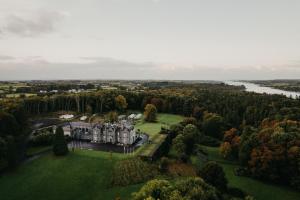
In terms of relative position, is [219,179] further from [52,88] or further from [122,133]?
[52,88]

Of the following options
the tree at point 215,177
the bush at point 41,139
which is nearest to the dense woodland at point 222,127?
the bush at point 41,139

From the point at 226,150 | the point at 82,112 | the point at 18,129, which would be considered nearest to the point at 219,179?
the point at 226,150

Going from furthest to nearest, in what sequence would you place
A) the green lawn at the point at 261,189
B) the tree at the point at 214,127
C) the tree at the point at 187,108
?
the tree at the point at 187,108 → the tree at the point at 214,127 → the green lawn at the point at 261,189

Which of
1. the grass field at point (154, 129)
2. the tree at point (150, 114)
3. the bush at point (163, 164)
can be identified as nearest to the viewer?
the bush at point (163, 164)

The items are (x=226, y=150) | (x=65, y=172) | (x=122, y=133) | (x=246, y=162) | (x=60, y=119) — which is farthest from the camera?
(x=60, y=119)

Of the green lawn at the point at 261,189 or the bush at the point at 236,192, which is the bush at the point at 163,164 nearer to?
the green lawn at the point at 261,189

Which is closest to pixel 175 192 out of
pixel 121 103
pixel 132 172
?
pixel 132 172

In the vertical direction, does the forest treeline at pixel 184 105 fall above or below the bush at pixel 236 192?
above
